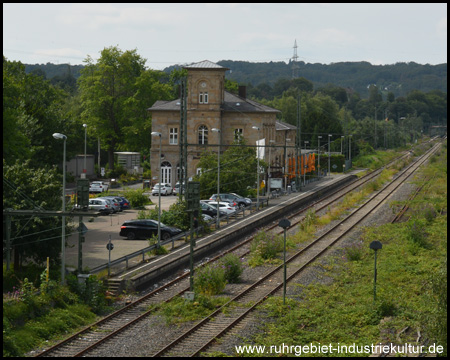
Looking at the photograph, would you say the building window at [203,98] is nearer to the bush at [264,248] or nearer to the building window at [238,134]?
the building window at [238,134]

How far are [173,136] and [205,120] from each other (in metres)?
3.77

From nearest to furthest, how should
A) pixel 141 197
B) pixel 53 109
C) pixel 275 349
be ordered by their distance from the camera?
pixel 275 349, pixel 53 109, pixel 141 197

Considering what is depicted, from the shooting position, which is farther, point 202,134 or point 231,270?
point 202,134

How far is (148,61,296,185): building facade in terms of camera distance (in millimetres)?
64875

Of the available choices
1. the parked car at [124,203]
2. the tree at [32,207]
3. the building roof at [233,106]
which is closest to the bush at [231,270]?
the tree at [32,207]

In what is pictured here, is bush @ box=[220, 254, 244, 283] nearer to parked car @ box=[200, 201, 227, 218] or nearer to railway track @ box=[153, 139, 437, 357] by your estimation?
railway track @ box=[153, 139, 437, 357]

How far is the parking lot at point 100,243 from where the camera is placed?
3231 cm

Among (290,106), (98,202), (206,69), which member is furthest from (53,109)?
(290,106)

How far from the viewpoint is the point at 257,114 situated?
216 ft

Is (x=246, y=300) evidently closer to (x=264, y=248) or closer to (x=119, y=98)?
(x=264, y=248)

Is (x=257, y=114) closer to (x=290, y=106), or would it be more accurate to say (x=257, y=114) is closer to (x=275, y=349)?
(x=275, y=349)

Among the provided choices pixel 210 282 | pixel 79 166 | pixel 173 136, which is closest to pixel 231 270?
pixel 210 282

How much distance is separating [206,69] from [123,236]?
28.9 metres

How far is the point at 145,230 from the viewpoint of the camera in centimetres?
3888
